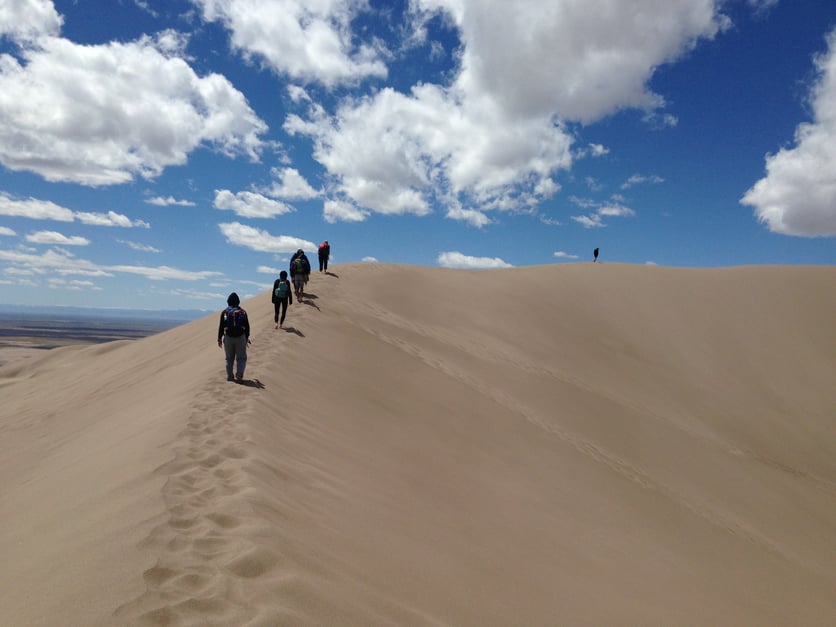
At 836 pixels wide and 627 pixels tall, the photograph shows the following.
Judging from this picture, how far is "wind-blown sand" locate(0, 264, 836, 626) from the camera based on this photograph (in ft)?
10.0

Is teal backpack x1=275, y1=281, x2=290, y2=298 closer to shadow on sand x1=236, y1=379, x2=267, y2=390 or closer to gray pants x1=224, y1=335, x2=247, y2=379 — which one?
gray pants x1=224, y1=335, x2=247, y2=379

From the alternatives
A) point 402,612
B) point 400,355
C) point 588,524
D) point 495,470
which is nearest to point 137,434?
point 402,612

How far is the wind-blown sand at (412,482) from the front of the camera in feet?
10.0

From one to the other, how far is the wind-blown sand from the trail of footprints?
15 millimetres

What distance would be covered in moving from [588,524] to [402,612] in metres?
4.17

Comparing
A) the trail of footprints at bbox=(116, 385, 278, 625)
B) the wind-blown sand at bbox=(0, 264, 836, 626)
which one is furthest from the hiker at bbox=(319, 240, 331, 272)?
the trail of footprints at bbox=(116, 385, 278, 625)

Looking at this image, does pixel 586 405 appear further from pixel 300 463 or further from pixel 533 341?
pixel 300 463

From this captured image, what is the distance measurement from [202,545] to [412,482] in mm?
2999

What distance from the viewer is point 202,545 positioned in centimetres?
315

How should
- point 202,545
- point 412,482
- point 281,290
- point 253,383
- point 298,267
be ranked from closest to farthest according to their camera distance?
1. point 202,545
2. point 412,482
3. point 253,383
4. point 281,290
5. point 298,267

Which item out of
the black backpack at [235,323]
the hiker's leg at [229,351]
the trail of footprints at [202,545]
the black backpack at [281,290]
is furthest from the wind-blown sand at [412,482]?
the black backpack at [281,290]

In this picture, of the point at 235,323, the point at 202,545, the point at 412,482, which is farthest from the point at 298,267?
the point at 202,545

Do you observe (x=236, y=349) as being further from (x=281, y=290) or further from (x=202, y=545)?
(x=202, y=545)

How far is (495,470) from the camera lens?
23.5ft
